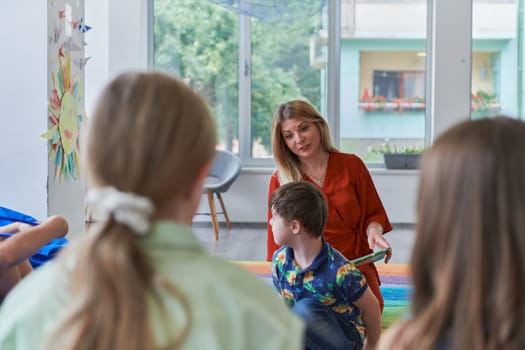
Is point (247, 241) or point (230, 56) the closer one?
point (247, 241)

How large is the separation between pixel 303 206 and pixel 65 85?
A: 191 centimetres

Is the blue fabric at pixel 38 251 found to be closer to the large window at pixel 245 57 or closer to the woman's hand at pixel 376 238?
the woman's hand at pixel 376 238

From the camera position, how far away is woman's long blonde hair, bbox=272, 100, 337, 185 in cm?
268

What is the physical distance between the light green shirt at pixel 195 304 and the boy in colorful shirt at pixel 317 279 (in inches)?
45.2

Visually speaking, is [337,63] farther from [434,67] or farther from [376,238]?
[376,238]

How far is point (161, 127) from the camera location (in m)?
0.85

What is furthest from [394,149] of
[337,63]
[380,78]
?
[337,63]

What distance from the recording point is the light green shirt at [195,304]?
817mm

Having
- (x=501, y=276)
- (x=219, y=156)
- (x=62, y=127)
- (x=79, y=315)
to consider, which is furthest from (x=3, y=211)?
(x=219, y=156)

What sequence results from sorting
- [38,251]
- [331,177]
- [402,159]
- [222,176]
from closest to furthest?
[38,251]
[331,177]
[222,176]
[402,159]

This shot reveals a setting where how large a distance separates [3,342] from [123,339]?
24 cm

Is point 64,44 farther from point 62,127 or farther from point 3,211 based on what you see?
point 3,211

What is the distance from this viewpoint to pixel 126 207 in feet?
2.70

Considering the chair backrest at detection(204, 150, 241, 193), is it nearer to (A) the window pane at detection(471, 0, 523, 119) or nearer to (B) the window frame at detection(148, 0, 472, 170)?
(B) the window frame at detection(148, 0, 472, 170)
